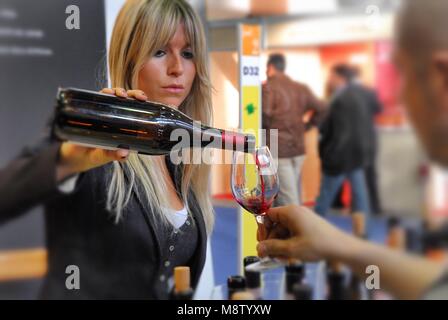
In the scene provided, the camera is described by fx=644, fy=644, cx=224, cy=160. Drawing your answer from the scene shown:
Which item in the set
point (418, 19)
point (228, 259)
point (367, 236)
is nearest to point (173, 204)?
point (228, 259)

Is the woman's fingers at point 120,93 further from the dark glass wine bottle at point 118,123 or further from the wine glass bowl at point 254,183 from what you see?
the wine glass bowl at point 254,183

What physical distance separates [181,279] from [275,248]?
203mm

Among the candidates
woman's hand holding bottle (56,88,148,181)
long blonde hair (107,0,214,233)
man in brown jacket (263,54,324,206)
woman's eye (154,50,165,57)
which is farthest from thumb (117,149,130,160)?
man in brown jacket (263,54,324,206)

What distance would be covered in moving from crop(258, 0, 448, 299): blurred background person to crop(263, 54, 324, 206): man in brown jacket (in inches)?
4.3

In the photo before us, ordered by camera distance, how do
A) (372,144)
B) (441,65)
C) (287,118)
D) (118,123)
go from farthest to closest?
(287,118) → (372,144) → (118,123) → (441,65)

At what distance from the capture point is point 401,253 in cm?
111

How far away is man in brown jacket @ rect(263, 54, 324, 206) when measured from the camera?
4.24 ft

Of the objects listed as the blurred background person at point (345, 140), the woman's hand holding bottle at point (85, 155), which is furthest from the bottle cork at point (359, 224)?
the woman's hand holding bottle at point (85, 155)

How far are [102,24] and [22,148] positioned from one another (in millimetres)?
272

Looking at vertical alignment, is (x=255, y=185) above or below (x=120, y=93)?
below

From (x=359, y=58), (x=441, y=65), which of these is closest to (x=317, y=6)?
(x=359, y=58)

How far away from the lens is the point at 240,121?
4.19 feet

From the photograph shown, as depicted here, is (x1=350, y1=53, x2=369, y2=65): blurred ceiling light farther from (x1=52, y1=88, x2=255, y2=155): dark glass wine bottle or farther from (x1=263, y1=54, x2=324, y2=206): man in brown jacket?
(x1=52, y1=88, x2=255, y2=155): dark glass wine bottle

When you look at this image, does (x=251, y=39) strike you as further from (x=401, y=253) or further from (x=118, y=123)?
(x=401, y=253)
